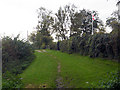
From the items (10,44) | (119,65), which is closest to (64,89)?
(119,65)

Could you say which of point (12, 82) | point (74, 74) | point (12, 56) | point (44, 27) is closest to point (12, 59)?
point (12, 56)

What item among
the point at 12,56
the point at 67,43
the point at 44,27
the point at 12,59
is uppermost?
the point at 44,27

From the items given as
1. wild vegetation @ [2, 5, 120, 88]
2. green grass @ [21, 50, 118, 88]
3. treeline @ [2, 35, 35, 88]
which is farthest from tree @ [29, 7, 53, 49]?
green grass @ [21, 50, 118, 88]

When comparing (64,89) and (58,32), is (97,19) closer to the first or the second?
(58,32)

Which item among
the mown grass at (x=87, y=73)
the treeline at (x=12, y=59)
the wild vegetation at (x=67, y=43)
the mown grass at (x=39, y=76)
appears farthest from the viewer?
the wild vegetation at (x=67, y=43)

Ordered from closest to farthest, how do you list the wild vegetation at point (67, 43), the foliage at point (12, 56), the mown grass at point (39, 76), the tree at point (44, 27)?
the mown grass at point (39, 76), the foliage at point (12, 56), the wild vegetation at point (67, 43), the tree at point (44, 27)

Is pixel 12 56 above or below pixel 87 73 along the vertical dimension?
above

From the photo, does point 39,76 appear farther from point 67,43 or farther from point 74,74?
point 67,43

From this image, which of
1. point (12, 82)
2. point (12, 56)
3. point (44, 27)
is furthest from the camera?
point (44, 27)

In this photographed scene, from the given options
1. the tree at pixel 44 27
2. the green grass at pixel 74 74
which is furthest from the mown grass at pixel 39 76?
the tree at pixel 44 27

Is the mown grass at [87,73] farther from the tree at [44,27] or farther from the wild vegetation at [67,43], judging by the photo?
the tree at [44,27]

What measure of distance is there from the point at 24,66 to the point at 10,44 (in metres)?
2.16

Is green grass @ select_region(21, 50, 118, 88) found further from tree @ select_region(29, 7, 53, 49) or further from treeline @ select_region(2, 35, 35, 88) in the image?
tree @ select_region(29, 7, 53, 49)

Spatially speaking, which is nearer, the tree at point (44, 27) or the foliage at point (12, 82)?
the foliage at point (12, 82)
